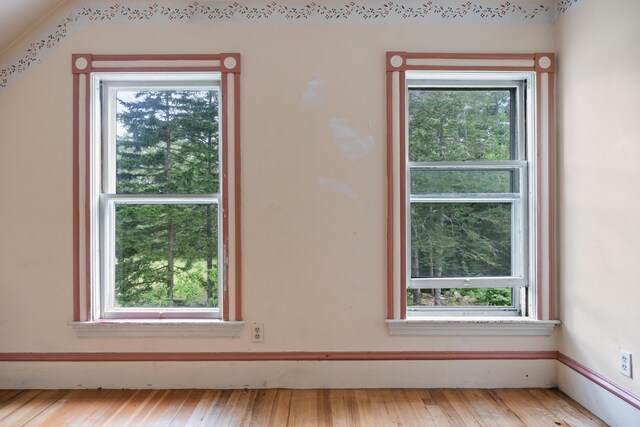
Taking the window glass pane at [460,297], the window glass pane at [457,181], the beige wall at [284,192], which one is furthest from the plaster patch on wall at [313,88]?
the window glass pane at [460,297]

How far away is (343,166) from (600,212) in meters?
1.37

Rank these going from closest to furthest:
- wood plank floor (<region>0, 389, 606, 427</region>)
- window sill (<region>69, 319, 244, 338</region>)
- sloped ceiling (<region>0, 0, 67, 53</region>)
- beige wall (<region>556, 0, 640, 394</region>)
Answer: beige wall (<region>556, 0, 640, 394</region>) → wood plank floor (<region>0, 389, 606, 427</region>) → sloped ceiling (<region>0, 0, 67, 53</region>) → window sill (<region>69, 319, 244, 338</region>)

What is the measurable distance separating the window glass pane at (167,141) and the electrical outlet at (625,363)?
234 cm

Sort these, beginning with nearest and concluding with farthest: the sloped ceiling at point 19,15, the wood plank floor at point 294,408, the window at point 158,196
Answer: the wood plank floor at point 294,408, the sloped ceiling at point 19,15, the window at point 158,196

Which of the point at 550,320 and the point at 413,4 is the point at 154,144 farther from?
the point at 550,320

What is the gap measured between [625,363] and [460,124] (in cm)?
151

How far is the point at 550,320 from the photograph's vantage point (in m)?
2.23

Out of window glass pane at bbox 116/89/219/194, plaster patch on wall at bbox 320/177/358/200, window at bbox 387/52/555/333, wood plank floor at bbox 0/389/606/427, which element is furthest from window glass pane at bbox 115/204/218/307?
window at bbox 387/52/555/333

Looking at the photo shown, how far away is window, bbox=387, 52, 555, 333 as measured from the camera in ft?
7.56

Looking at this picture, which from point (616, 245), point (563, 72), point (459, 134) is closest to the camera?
point (616, 245)

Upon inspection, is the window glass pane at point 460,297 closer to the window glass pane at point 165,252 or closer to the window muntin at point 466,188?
the window muntin at point 466,188

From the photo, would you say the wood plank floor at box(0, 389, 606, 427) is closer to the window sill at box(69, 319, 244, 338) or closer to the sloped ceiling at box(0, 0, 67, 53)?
the window sill at box(69, 319, 244, 338)

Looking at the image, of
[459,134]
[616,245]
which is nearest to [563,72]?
[459,134]

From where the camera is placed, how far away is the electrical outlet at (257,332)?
2.23 m
